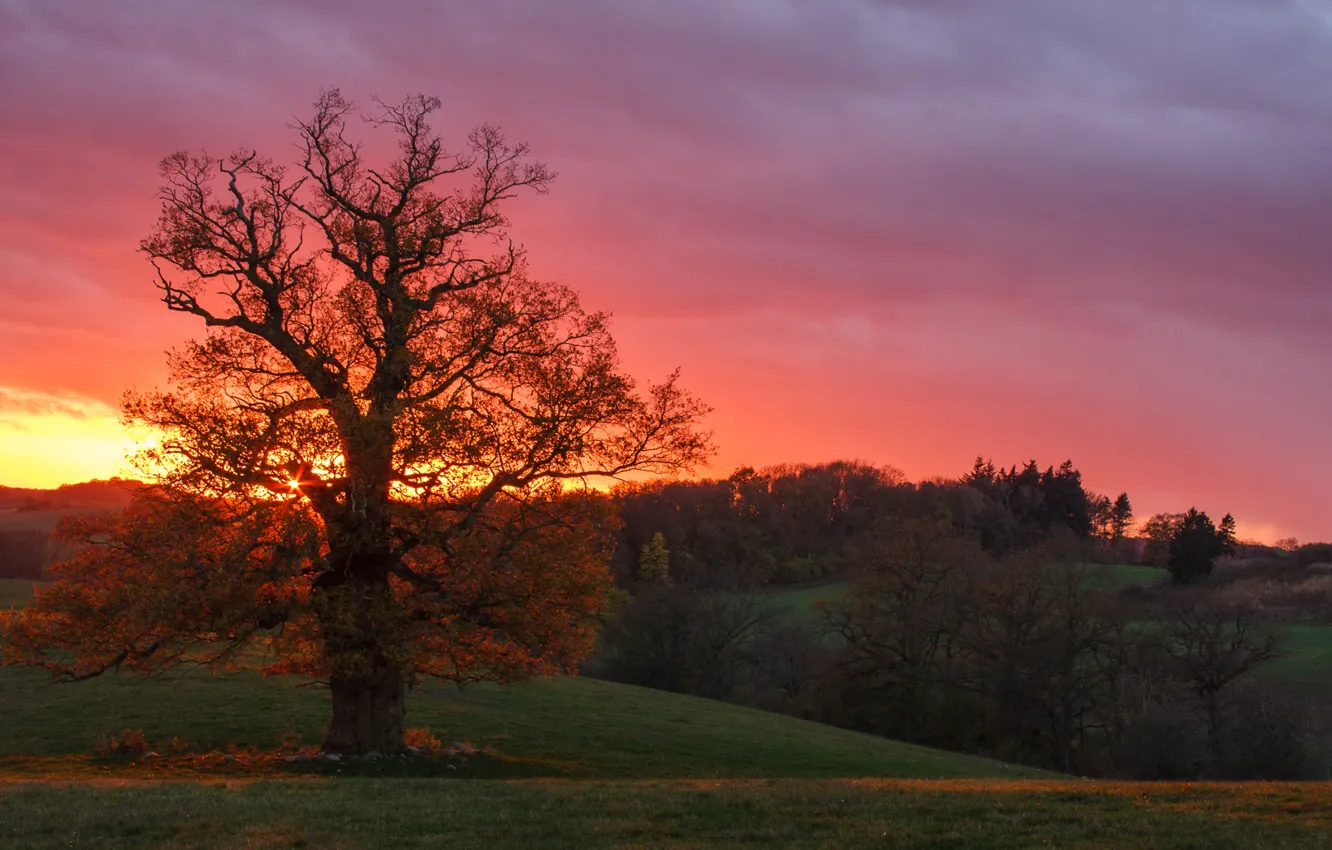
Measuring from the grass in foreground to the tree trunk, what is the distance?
7865 millimetres

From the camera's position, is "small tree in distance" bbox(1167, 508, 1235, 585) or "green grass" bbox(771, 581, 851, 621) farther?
"small tree in distance" bbox(1167, 508, 1235, 585)

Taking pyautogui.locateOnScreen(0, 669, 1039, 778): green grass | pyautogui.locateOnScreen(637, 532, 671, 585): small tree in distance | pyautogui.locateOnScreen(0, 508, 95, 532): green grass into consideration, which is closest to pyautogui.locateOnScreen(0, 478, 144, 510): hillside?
pyautogui.locateOnScreen(0, 508, 95, 532): green grass

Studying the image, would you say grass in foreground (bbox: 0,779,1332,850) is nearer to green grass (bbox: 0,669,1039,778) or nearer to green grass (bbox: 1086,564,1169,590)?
green grass (bbox: 0,669,1039,778)

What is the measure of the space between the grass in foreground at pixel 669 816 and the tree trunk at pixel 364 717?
25.8 feet

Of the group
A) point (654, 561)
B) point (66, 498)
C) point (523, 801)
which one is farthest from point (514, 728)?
point (66, 498)

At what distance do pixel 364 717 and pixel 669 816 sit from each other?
47.1 feet

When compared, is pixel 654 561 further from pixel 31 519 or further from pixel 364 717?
pixel 31 519

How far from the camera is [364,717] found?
28.4 meters

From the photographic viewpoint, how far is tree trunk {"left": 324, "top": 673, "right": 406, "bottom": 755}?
28.2 metres

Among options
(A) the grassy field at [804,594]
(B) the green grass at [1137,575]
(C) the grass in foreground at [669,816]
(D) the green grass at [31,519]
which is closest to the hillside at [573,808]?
(C) the grass in foreground at [669,816]

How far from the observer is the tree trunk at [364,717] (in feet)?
92.4

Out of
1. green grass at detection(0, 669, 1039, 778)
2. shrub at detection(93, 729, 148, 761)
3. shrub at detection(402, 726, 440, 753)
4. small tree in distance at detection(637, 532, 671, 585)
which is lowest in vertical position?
green grass at detection(0, 669, 1039, 778)

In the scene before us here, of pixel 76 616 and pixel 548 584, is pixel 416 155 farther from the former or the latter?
pixel 76 616

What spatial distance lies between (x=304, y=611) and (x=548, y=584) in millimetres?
6294
